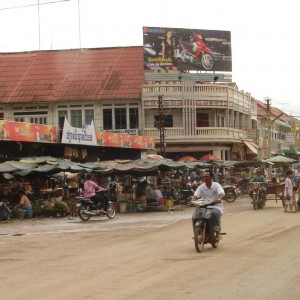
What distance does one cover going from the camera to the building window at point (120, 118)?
49656 mm

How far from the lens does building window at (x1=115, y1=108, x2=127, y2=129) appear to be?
49.7 meters

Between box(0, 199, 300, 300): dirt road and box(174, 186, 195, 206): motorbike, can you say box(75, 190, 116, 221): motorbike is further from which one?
box(174, 186, 195, 206): motorbike

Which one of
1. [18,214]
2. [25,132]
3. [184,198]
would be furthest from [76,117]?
[18,214]

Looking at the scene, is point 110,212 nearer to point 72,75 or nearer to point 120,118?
point 120,118

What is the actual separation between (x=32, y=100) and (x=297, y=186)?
30133 mm

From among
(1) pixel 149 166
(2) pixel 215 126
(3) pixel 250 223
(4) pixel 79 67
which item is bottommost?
(3) pixel 250 223

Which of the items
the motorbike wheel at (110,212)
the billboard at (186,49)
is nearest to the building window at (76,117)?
the billboard at (186,49)

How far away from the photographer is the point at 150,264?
10078 millimetres

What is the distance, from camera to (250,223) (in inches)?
717

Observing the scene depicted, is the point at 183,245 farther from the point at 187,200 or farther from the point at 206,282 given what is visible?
the point at 187,200

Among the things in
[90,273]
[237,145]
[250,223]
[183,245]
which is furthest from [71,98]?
[90,273]

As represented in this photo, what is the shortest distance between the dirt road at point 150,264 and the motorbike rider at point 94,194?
3.74m

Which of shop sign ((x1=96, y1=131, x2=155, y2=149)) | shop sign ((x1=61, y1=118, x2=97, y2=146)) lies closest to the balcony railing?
shop sign ((x1=96, y1=131, x2=155, y2=149))

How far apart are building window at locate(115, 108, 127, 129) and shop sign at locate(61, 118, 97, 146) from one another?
14450 mm
